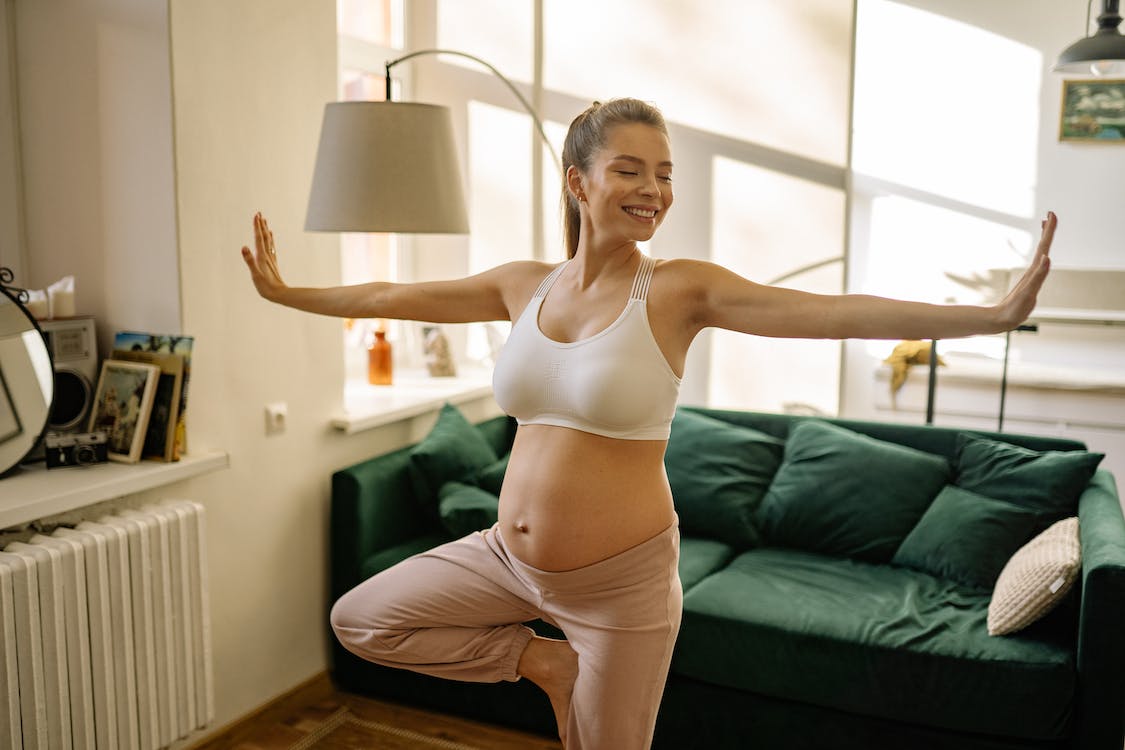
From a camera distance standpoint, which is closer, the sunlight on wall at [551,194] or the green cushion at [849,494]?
the green cushion at [849,494]

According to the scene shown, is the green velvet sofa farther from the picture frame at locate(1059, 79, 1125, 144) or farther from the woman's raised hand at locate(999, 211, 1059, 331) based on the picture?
the picture frame at locate(1059, 79, 1125, 144)

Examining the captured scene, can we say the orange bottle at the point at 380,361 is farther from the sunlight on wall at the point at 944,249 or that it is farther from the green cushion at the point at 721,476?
the sunlight on wall at the point at 944,249

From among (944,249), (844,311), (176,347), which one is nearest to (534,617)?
(844,311)

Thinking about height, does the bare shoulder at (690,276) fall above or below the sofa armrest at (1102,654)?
above

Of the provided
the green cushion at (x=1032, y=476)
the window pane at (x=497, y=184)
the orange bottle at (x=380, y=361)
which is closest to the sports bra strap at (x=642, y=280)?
the green cushion at (x=1032, y=476)

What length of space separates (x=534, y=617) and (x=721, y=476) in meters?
1.59

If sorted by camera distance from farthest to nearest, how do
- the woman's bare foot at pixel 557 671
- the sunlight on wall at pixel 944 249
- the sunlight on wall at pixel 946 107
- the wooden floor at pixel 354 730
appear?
the sunlight on wall at pixel 944 249 < the sunlight on wall at pixel 946 107 < the wooden floor at pixel 354 730 < the woman's bare foot at pixel 557 671

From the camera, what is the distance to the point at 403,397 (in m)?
3.49

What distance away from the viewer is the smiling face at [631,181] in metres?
1.60

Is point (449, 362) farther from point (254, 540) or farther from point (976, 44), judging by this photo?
point (976, 44)

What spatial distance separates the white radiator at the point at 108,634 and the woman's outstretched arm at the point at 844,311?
146 cm

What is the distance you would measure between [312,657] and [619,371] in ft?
6.43

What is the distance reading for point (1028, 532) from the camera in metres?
2.81

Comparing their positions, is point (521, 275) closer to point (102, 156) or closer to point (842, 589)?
point (102, 156)
